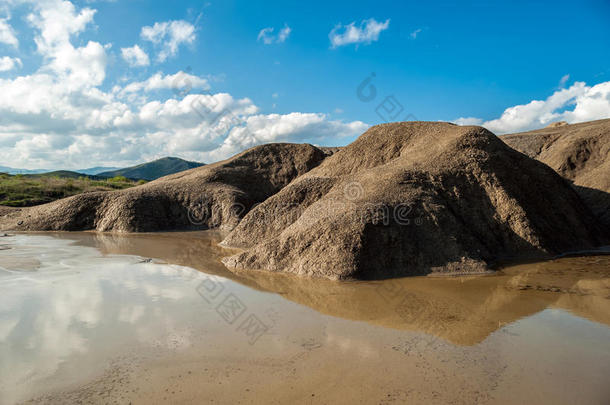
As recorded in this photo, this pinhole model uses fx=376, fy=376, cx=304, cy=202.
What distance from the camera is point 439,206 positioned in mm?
10938

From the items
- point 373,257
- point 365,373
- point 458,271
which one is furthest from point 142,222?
point 365,373

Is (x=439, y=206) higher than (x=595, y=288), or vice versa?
(x=439, y=206)

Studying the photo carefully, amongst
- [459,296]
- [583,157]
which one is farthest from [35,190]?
[583,157]

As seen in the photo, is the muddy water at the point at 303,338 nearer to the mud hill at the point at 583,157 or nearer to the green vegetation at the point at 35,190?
the mud hill at the point at 583,157

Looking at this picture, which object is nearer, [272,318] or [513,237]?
[272,318]

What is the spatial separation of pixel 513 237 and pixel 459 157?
133 inches

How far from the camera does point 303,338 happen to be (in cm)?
565

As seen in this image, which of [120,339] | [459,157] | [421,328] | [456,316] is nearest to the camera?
[120,339]

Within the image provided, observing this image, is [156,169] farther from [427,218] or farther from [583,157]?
[427,218]

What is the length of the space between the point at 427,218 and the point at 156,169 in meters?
159

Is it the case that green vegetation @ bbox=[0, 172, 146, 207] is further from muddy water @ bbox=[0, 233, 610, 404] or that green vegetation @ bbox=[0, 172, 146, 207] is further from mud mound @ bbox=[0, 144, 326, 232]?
muddy water @ bbox=[0, 233, 610, 404]

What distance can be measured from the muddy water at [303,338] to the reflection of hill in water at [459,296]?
0.13 ft

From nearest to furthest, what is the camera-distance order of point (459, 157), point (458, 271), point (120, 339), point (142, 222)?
1. point (120, 339)
2. point (458, 271)
3. point (459, 157)
4. point (142, 222)

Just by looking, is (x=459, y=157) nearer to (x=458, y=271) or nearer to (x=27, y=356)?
(x=458, y=271)
